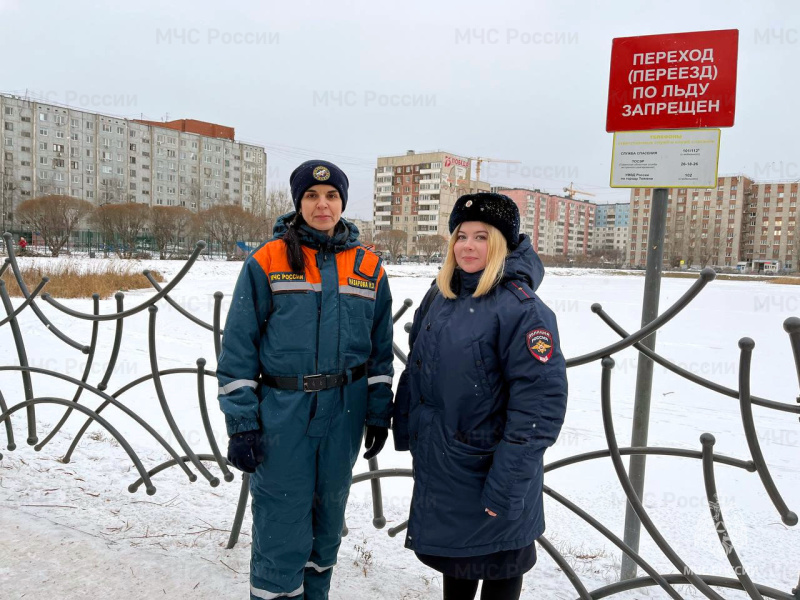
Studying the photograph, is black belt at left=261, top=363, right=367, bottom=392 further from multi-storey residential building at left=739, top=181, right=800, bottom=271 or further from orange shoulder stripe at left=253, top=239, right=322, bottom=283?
multi-storey residential building at left=739, top=181, right=800, bottom=271

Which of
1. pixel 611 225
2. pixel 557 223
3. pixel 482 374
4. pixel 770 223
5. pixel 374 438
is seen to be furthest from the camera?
pixel 611 225

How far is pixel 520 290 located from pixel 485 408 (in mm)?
363

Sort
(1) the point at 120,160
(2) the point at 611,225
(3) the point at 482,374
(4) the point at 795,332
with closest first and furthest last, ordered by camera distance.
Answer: (4) the point at 795,332
(3) the point at 482,374
(1) the point at 120,160
(2) the point at 611,225

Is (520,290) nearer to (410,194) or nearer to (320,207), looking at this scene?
(320,207)

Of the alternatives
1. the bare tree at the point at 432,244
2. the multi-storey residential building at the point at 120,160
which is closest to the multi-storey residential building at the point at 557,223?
the bare tree at the point at 432,244

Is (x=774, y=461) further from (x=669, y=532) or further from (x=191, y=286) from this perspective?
(x=191, y=286)

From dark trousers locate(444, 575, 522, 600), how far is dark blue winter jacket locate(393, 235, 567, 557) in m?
0.17

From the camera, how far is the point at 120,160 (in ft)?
228

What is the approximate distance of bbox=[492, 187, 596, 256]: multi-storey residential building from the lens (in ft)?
321

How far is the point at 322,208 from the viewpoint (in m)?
1.88

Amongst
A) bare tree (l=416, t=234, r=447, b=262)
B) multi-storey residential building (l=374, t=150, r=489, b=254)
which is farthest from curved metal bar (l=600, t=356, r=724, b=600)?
multi-storey residential building (l=374, t=150, r=489, b=254)

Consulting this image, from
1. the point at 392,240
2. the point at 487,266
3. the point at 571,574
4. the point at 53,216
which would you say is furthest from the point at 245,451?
the point at 392,240

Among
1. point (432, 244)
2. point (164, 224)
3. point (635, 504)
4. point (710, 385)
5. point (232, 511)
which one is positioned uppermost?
point (432, 244)

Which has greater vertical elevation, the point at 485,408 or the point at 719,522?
the point at 485,408
